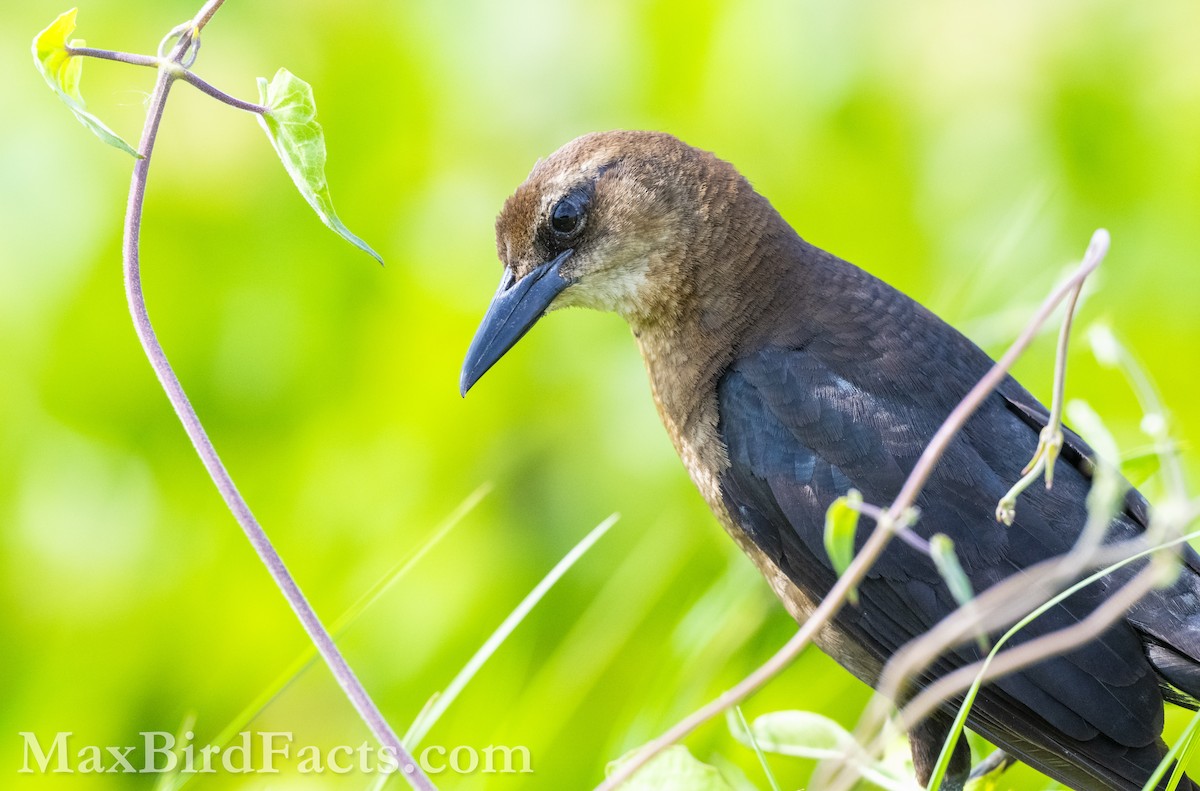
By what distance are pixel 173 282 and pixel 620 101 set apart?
1.04 metres

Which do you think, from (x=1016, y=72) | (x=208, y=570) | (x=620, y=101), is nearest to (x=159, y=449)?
(x=208, y=570)

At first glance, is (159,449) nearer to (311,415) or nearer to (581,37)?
(311,415)

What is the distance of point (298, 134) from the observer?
1.04 m

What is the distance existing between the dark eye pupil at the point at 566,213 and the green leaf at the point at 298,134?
0.78 meters

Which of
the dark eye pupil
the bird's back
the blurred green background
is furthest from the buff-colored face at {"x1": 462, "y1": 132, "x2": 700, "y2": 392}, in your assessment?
the blurred green background

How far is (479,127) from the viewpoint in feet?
9.71

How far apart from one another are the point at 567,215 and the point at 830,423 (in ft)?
1.52

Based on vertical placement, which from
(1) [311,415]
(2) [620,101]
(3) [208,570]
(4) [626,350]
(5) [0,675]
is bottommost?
(5) [0,675]

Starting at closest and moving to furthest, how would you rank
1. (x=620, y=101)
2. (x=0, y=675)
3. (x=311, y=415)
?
(x=0, y=675) → (x=311, y=415) → (x=620, y=101)

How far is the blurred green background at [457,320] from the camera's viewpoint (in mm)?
2230

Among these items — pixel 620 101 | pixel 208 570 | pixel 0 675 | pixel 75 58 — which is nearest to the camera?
pixel 75 58

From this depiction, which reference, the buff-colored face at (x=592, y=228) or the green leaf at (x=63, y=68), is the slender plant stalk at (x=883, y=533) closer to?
the green leaf at (x=63, y=68)

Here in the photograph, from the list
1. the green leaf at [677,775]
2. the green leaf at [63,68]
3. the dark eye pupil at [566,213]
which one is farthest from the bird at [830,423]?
the green leaf at [63,68]

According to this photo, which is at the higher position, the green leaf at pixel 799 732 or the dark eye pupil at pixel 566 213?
the dark eye pupil at pixel 566 213
